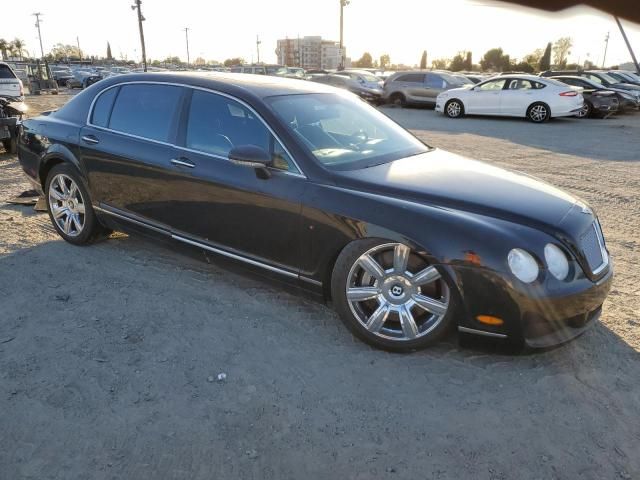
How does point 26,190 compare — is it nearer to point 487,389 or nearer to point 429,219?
point 429,219

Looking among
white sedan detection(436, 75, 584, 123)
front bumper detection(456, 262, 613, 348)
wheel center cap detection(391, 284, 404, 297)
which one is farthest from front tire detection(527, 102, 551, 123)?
wheel center cap detection(391, 284, 404, 297)

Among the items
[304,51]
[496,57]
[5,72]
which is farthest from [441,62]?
[304,51]

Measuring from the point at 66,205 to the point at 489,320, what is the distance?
12.7ft

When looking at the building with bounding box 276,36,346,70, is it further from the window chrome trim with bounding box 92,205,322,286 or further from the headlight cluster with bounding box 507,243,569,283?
the headlight cluster with bounding box 507,243,569,283

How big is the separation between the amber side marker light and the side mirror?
5.24 ft

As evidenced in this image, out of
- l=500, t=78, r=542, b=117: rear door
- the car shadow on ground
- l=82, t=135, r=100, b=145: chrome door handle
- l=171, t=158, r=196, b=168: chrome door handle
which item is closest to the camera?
l=171, t=158, r=196, b=168: chrome door handle

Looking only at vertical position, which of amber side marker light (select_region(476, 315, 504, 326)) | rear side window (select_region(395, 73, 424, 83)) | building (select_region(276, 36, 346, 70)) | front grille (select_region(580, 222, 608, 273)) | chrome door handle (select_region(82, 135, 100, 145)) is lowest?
amber side marker light (select_region(476, 315, 504, 326))

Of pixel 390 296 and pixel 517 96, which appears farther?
pixel 517 96

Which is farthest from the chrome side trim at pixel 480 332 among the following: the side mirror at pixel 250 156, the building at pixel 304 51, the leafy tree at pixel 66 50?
the leafy tree at pixel 66 50

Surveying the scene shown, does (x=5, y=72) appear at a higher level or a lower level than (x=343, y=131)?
higher

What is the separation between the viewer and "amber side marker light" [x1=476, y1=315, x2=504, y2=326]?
2.81m

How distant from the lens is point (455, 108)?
1852 cm

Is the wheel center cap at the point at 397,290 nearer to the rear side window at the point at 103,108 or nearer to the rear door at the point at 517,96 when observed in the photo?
the rear side window at the point at 103,108

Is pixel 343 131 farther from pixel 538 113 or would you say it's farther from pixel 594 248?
pixel 538 113
